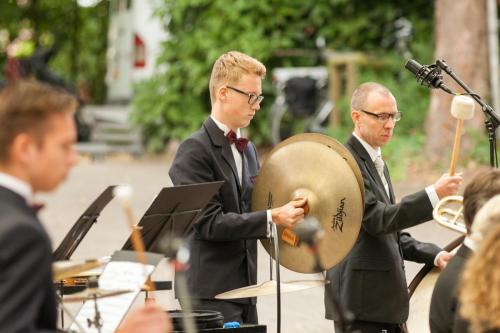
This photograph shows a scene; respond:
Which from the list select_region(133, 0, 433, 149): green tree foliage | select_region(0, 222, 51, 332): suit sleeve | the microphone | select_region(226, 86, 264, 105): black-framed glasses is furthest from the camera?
select_region(133, 0, 433, 149): green tree foliage

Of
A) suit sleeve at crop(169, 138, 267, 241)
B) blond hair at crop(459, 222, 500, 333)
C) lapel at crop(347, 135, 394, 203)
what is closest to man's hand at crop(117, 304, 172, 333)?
blond hair at crop(459, 222, 500, 333)

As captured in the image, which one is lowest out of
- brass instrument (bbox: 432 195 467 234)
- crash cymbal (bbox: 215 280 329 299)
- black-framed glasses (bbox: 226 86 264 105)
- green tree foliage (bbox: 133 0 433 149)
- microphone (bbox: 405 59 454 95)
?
crash cymbal (bbox: 215 280 329 299)

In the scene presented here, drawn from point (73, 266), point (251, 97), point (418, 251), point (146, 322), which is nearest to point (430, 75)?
point (418, 251)

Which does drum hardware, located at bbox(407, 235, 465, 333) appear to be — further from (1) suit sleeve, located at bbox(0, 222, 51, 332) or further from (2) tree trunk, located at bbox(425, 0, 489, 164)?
(2) tree trunk, located at bbox(425, 0, 489, 164)

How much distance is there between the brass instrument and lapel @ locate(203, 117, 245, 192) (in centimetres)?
104

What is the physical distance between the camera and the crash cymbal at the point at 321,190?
5613 millimetres

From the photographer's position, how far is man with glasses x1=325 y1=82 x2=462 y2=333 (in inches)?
227

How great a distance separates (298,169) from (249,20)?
12543mm

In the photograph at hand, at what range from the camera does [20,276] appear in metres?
3.22

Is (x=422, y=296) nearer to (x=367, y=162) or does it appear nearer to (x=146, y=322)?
(x=367, y=162)

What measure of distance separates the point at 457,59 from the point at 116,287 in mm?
11175

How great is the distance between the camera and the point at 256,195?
5.86 metres

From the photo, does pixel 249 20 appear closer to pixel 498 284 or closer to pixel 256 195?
pixel 256 195

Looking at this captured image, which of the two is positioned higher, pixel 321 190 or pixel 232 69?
pixel 232 69
